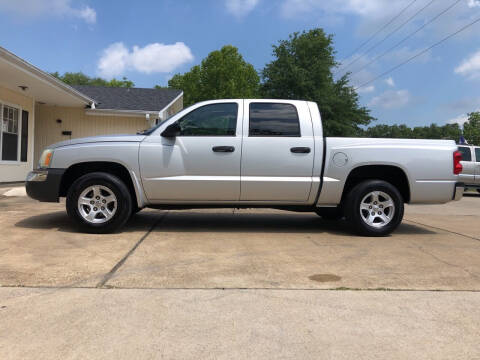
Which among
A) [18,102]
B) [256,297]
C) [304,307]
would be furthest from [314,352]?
[18,102]

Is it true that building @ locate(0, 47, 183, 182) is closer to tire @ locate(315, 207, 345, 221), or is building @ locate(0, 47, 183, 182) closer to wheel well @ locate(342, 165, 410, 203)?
tire @ locate(315, 207, 345, 221)

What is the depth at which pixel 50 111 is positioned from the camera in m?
17.6

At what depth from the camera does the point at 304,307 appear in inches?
122

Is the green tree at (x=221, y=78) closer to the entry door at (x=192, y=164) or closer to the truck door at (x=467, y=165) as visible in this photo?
the truck door at (x=467, y=165)

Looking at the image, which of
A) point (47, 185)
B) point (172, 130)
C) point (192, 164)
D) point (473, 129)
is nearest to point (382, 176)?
point (192, 164)

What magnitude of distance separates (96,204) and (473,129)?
4616 centimetres

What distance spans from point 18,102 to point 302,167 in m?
12.1

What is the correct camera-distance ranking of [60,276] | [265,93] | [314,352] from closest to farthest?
[314,352], [60,276], [265,93]

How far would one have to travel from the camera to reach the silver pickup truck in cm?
553

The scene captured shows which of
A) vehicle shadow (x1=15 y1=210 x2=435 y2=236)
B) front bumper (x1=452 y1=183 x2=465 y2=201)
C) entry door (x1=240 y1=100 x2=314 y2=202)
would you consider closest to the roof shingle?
vehicle shadow (x1=15 y1=210 x2=435 y2=236)

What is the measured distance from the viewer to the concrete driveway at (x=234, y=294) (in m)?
2.50

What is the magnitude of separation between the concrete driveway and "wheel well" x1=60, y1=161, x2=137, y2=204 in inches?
24.1

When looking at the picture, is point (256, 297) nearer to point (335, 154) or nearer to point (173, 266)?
point (173, 266)

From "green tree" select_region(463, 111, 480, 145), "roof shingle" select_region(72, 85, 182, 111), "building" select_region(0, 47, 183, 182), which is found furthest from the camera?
"green tree" select_region(463, 111, 480, 145)
